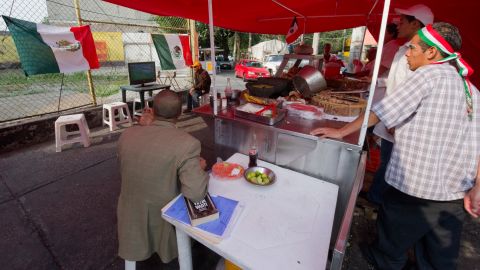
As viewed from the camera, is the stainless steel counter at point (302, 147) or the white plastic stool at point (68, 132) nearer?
the stainless steel counter at point (302, 147)

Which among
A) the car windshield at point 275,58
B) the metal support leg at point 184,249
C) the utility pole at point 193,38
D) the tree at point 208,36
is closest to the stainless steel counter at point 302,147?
the metal support leg at point 184,249

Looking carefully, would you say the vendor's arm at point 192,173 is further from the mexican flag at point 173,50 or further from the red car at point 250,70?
the red car at point 250,70

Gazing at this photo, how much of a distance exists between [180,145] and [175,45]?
23.1ft

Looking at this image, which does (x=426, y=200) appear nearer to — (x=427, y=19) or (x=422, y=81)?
(x=422, y=81)

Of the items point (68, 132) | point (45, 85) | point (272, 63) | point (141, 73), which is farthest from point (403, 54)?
point (272, 63)

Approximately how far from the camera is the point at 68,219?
2.81m

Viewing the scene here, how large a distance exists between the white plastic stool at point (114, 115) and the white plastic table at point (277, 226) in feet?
15.8

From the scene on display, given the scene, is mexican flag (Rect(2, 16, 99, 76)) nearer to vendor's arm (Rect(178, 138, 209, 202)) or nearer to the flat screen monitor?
the flat screen monitor

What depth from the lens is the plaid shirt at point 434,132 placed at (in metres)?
1.48

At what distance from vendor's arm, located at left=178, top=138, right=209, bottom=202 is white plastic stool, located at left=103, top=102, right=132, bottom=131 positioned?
502cm

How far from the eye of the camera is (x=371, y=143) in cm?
358

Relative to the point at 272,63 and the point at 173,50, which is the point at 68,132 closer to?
the point at 173,50

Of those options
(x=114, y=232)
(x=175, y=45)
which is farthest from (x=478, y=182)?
(x=175, y=45)

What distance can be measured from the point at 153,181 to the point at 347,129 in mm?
1588
